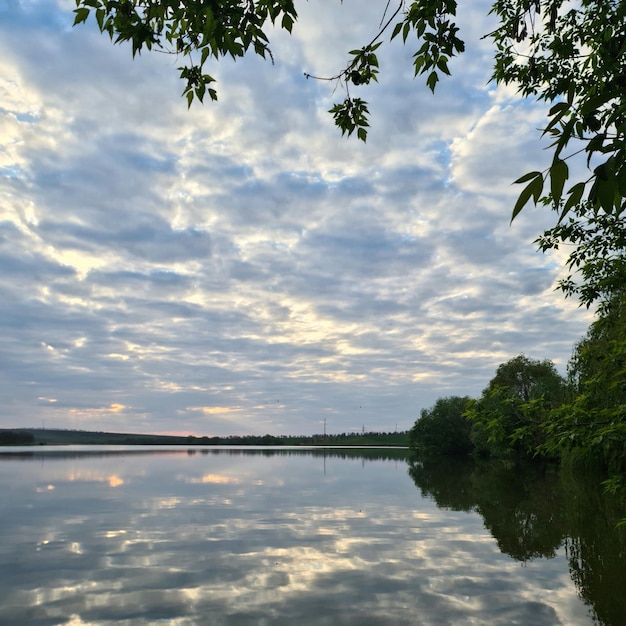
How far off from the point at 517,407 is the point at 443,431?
12767 centimetres

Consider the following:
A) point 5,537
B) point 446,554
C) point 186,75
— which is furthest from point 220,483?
point 186,75

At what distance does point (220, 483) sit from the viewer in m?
52.5

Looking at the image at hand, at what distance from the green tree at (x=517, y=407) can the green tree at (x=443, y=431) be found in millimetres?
13360

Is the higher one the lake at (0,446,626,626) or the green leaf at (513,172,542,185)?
the green leaf at (513,172,542,185)

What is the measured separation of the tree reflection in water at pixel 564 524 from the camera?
653 inches

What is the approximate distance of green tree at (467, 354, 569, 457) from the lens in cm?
1081

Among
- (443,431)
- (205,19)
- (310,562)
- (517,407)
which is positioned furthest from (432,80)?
(443,431)

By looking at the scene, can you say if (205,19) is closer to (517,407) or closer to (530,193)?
(530,193)

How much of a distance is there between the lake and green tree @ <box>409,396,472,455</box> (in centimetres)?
9790

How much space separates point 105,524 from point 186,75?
87.3ft

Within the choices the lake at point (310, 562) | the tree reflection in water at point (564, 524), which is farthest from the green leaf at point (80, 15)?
the tree reflection in water at point (564, 524)

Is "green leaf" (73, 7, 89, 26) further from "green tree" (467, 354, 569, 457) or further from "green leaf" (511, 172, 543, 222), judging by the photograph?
"green tree" (467, 354, 569, 457)

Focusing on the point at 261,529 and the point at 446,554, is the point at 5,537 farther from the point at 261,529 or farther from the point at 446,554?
the point at 446,554

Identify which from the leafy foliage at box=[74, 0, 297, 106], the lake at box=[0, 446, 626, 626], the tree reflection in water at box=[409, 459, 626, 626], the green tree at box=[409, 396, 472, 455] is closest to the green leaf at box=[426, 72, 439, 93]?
the leafy foliage at box=[74, 0, 297, 106]
